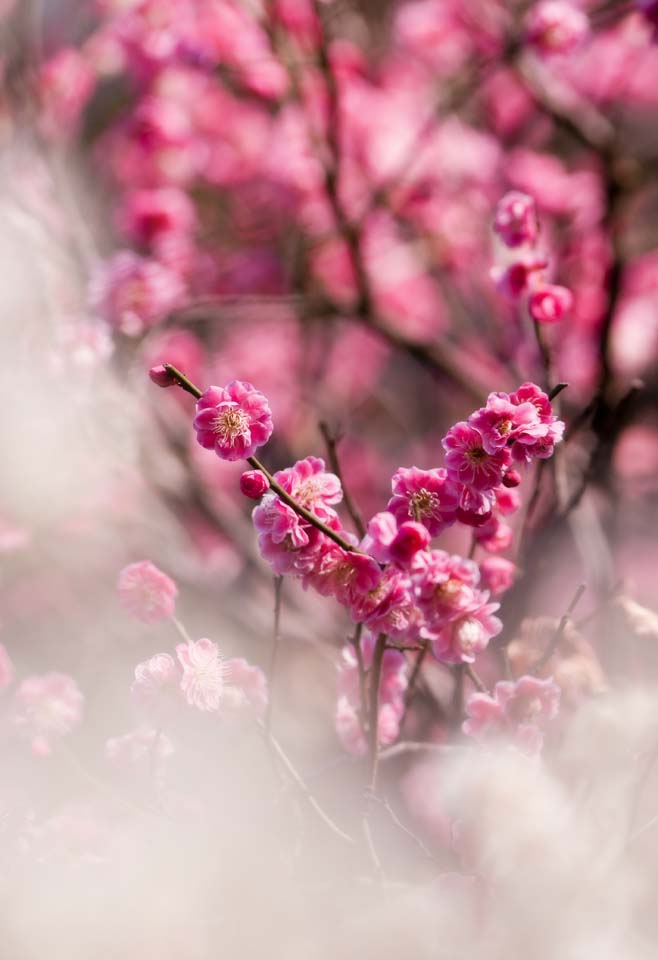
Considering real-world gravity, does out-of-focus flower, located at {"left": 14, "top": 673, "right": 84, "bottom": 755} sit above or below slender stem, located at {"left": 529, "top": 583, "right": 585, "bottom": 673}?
below

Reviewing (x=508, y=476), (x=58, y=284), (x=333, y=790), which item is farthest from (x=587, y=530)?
(x=58, y=284)

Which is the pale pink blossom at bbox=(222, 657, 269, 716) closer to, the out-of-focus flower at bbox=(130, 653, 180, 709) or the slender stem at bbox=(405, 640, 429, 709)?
the out-of-focus flower at bbox=(130, 653, 180, 709)

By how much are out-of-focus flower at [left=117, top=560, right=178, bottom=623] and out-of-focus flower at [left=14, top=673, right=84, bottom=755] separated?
8.2 inches

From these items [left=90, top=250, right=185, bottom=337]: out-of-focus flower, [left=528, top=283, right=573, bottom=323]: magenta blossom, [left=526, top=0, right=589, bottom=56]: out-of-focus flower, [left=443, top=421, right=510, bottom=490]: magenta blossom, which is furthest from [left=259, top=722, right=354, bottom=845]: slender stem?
[left=526, top=0, right=589, bottom=56]: out-of-focus flower

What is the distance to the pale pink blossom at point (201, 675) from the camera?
2.98 feet

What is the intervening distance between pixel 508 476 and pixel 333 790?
0.47m

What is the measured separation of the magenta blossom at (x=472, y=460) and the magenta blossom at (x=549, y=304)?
32 cm

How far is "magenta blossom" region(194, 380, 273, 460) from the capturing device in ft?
2.65

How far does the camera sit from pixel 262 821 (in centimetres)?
104

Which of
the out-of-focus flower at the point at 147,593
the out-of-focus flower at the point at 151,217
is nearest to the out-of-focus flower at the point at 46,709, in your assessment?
the out-of-focus flower at the point at 147,593

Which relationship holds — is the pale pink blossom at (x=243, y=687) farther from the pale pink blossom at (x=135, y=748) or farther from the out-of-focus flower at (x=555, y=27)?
the out-of-focus flower at (x=555, y=27)

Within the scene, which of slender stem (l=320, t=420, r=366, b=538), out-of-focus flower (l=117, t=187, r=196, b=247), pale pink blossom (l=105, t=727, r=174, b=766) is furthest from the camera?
out-of-focus flower (l=117, t=187, r=196, b=247)

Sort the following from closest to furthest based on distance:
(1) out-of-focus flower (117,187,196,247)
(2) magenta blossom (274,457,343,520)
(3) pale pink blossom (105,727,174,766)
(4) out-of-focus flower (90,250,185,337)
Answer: (2) magenta blossom (274,457,343,520) < (3) pale pink blossom (105,727,174,766) < (4) out-of-focus flower (90,250,185,337) < (1) out-of-focus flower (117,187,196,247)

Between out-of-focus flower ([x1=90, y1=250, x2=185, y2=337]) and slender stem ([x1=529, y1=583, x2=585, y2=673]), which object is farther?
out-of-focus flower ([x1=90, y1=250, x2=185, y2=337])
